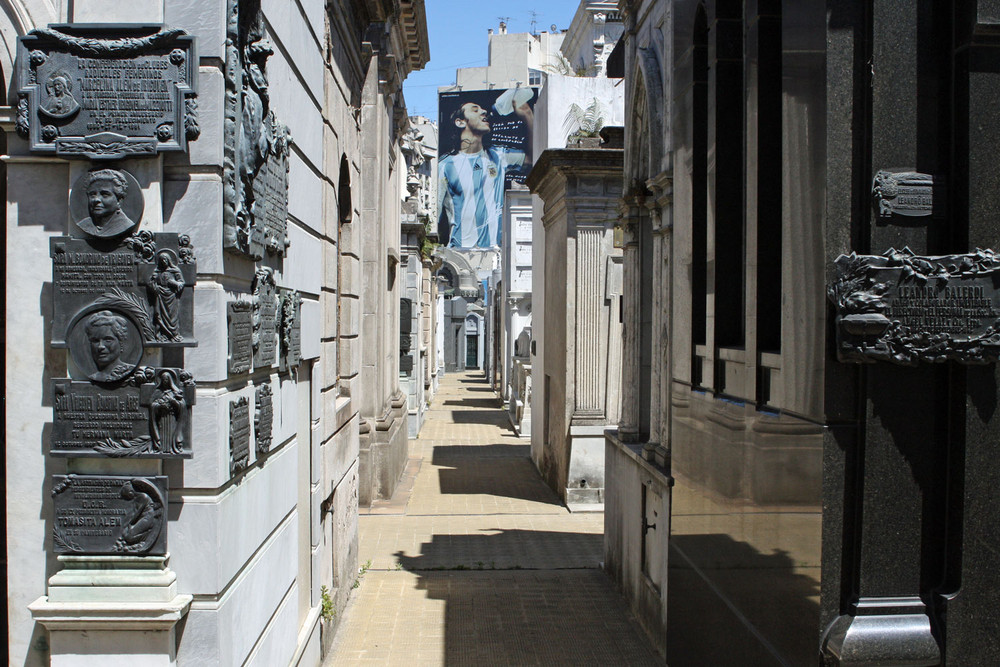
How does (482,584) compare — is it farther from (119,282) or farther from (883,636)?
(119,282)

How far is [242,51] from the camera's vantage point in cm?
423

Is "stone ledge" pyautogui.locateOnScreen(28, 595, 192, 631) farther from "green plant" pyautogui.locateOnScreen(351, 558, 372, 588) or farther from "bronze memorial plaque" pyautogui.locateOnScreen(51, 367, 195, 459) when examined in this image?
"green plant" pyautogui.locateOnScreen(351, 558, 372, 588)

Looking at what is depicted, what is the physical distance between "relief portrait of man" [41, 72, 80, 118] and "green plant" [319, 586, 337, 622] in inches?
175

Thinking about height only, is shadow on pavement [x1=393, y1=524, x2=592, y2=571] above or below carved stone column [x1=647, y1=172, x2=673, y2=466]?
below

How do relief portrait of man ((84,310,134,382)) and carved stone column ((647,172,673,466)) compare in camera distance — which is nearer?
relief portrait of man ((84,310,134,382))

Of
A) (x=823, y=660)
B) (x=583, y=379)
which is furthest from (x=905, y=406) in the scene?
(x=583, y=379)

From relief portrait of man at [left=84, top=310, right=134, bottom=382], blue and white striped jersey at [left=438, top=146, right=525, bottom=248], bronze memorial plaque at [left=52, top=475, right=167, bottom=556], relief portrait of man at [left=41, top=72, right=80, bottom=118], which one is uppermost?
blue and white striped jersey at [left=438, top=146, right=525, bottom=248]

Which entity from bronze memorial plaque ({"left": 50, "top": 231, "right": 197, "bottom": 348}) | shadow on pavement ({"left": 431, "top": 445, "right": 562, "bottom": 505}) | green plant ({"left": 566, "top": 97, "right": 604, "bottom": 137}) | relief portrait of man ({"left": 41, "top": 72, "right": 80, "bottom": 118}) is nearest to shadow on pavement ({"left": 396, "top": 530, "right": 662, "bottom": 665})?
shadow on pavement ({"left": 431, "top": 445, "right": 562, "bottom": 505})

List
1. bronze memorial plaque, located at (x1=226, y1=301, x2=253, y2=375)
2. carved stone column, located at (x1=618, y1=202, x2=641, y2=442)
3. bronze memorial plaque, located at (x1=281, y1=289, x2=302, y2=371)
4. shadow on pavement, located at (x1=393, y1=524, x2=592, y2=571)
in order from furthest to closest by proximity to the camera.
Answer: shadow on pavement, located at (x1=393, y1=524, x2=592, y2=571) → carved stone column, located at (x1=618, y1=202, x2=641, y2=442) → bronze memorial plaque, located at (x1=281, y1=289, x2=302, y2=371) → bronze memorial plaque, located at (x1=226, y1=301, x2=253, y2=375)

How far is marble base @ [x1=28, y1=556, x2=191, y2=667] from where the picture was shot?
3.77 m

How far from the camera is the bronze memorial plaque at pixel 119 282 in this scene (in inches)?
145

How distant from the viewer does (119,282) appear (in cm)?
371

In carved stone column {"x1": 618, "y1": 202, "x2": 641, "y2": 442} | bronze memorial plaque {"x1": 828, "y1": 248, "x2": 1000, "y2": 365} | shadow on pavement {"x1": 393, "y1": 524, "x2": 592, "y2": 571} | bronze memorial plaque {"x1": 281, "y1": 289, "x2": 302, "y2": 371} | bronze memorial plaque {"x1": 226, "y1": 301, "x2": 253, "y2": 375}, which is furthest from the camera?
shadow on pavement {"x1": 393, "y1": 524, "x2": 592, "y2": 571}

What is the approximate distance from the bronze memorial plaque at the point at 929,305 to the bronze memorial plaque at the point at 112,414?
3005mm
